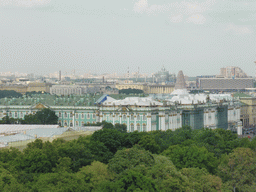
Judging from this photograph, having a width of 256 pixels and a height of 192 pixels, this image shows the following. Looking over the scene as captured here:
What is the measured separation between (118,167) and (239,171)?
11.7 meters

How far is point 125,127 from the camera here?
101688mm

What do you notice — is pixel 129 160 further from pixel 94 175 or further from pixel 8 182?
pixel 8 182

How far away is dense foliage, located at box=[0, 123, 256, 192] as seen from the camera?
4525cm

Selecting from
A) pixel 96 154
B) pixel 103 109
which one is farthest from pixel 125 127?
pixel 96 154

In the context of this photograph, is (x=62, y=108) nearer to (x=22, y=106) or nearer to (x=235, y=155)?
(x=22, y=106)

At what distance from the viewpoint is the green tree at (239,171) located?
54.9m

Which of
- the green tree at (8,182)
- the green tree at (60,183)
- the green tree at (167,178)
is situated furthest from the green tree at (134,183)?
the green tree at (8,182)

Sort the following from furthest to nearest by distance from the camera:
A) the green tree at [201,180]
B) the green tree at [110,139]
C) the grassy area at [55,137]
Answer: the green tree at [110,139]
the grassy area at [55,137]
the green tree at [201,180]

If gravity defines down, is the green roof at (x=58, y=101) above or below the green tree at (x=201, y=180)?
above

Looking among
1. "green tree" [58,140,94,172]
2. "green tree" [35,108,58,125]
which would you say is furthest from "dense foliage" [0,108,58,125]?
"green tree" [58,140,94,172]

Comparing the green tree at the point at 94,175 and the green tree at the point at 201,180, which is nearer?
the green tree at the point at 94,175

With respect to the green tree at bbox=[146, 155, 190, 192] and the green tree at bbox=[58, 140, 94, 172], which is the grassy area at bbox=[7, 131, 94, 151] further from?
the green tree at bbox=[146, 155, 190, 192]

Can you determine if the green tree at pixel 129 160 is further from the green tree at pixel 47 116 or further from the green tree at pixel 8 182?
the green tree at pixel 47 116

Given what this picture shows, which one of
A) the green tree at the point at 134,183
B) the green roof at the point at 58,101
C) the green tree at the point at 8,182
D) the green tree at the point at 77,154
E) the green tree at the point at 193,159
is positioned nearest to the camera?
the green tree at the point at 134,183
